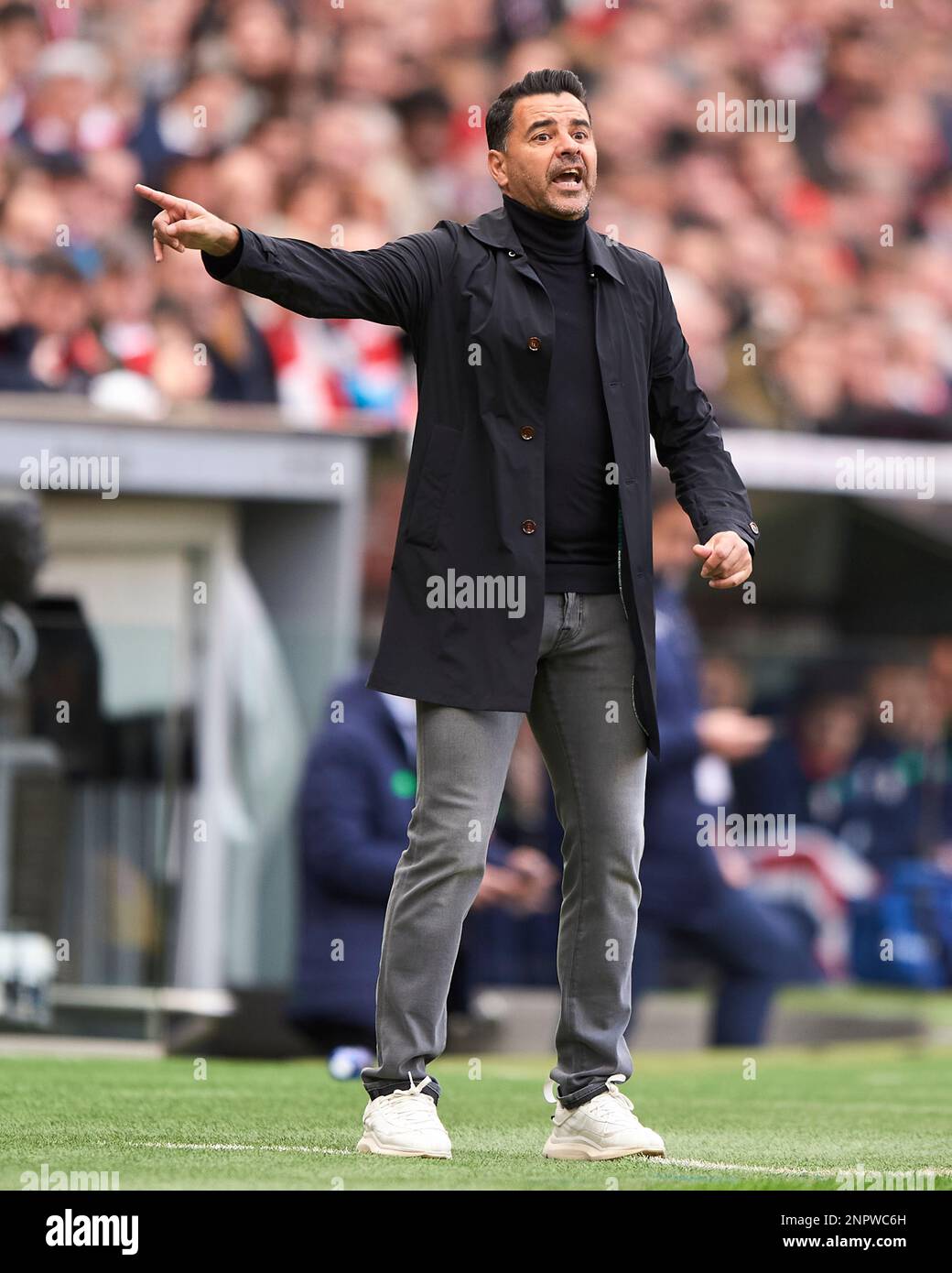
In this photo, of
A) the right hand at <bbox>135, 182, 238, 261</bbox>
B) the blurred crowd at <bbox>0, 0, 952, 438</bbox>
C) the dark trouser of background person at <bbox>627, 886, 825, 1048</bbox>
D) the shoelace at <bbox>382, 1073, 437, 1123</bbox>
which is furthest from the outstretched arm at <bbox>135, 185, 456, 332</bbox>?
the blurred crowd at <bbox>0, 0, 952, 438</bbox>

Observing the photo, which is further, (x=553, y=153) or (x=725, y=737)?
(x=725, y=737)

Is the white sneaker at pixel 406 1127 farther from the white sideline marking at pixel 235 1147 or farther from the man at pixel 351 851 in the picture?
the man at pixel 351 851

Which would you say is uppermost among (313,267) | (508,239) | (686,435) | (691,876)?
(508,239)

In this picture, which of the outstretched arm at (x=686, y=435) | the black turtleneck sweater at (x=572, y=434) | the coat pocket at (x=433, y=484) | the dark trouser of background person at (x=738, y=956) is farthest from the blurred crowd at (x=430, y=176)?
the coat pocket at (x=433, y=484)

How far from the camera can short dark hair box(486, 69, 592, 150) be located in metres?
4.10

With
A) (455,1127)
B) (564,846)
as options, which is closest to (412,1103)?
(564,846)

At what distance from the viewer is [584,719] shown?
13.4 feet

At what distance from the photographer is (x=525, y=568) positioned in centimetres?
397

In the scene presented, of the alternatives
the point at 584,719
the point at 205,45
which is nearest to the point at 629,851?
the point at 584,719

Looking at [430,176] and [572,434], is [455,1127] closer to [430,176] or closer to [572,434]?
[572,434]

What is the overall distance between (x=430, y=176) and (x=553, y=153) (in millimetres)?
8116

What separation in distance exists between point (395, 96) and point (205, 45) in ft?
4.02

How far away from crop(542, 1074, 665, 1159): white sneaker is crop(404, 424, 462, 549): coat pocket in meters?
1.06

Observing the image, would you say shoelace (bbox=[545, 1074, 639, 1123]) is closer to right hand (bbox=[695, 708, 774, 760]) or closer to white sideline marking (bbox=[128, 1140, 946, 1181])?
white sideline marking (bbox=[128, 1140, 946, 1181])
